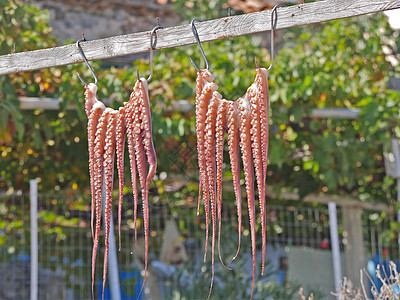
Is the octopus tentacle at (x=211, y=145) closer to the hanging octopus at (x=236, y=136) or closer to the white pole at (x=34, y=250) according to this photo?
the hanging octopus at (x=236, y=136)

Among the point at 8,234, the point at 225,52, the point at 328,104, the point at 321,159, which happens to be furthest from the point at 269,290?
the point at 8,234

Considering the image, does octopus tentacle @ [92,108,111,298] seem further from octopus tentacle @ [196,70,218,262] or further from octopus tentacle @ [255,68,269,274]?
octopus tentacle @ [255,68,269,274]

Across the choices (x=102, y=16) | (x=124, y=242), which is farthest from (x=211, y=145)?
(x=102, y=16)

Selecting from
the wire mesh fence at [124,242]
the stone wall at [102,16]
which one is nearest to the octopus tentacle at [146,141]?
the wire mesh fence at [124,242]

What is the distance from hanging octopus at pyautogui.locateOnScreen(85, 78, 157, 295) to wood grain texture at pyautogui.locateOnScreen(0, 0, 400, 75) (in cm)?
23

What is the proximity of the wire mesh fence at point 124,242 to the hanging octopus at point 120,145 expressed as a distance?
2903 millimetres

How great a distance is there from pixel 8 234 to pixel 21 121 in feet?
4.64

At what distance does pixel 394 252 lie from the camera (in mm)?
6402

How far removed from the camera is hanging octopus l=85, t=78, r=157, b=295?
2.80 meters

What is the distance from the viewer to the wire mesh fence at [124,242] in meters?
5.93

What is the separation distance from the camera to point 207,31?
2.89 metres

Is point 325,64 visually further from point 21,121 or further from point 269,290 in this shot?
point 21,121

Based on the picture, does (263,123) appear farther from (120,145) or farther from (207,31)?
(120,145)

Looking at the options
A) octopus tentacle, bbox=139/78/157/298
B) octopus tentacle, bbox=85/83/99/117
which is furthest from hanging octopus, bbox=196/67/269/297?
octopus tentacle, bbox=85/83/99/117
